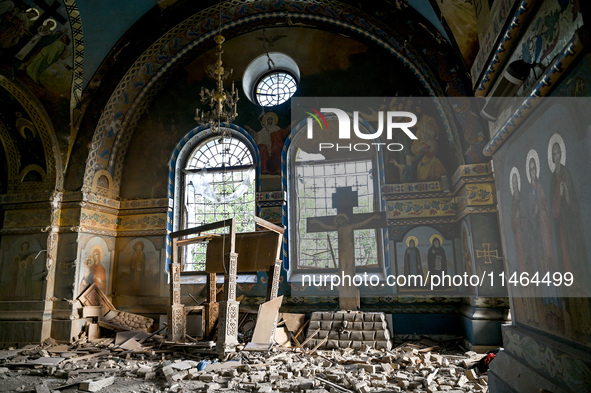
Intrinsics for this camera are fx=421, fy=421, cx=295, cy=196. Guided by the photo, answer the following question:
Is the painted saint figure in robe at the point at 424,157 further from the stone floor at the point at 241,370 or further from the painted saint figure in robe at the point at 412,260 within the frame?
the stone floor at the point at 241,370

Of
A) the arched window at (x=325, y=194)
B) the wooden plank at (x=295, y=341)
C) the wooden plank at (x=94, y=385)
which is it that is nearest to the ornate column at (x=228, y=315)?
the wooden plank at (x=295, y=341)

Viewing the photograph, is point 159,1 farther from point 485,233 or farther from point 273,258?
point 485,233

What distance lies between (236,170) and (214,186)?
72cm

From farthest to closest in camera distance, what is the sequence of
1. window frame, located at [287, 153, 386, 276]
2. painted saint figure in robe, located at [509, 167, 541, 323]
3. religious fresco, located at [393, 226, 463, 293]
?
window frame, located at [287, 153, 386, 276] → religious fresco, located at [393, 226, 463, 293] → painted saint figure in robe, located at [509, 167, 541, 323]

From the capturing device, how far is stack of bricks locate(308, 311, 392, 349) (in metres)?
7.60

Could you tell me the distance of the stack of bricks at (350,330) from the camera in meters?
7.60

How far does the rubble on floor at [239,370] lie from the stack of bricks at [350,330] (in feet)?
0.66

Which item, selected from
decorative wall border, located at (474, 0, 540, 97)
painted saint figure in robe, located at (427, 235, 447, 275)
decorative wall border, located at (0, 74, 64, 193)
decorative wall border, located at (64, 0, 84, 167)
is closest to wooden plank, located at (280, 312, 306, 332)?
painted saint figure in robe, located at (427, 235, 447, 275)

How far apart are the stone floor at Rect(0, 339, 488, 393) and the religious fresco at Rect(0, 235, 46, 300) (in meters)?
1.94

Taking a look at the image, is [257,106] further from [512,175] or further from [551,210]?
[551,210]

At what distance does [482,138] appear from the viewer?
8.05 metres

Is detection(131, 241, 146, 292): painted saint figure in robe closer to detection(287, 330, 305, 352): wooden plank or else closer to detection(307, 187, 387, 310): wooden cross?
detection(287, 330, 305, 352): wooden plank

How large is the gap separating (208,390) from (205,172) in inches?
268

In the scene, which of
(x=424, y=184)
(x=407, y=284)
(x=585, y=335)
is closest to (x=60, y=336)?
(x=407, y=284)
